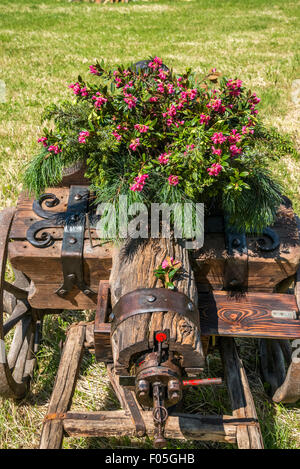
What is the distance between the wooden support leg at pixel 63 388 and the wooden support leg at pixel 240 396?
98cm

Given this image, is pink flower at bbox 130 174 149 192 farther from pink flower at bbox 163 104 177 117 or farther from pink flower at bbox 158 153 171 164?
pink flower at bbox 163 104 177 117

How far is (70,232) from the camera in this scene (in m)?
2.53

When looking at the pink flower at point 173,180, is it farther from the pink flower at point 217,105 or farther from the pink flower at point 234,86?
the pink flower at point 234,86

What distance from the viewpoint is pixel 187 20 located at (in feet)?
45.8

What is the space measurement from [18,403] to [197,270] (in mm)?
1760

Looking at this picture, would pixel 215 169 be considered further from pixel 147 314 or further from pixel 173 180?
pixel 147 314

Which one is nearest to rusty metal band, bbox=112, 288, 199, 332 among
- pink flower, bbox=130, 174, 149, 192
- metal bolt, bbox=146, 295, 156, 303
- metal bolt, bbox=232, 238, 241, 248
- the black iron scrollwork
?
metal bolt, bbox=146, 295, 156, 303

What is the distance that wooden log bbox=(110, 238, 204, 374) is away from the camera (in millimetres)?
1900

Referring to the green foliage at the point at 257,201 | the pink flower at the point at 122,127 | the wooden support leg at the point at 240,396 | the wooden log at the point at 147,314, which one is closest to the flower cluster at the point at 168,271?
the wooden log at the point at 147,314

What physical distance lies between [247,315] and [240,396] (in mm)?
557

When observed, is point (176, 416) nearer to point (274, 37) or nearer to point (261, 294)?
point (261, 294)

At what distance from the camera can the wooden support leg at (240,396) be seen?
2309 mm

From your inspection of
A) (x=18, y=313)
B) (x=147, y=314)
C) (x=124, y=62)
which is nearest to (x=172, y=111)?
(x=147, y=314)

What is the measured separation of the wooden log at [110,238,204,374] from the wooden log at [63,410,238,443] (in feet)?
1.83
